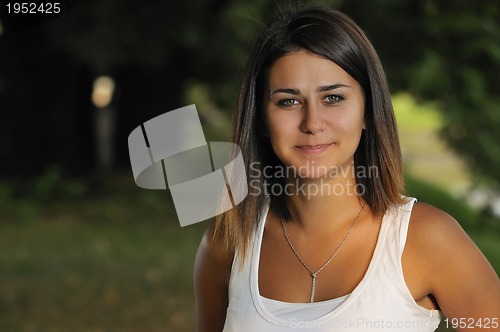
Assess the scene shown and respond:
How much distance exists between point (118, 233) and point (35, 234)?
87 centimetres

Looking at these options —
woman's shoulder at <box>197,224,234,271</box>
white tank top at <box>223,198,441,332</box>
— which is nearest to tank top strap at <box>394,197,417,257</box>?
white tank top at <box>223,198,441,332</box>

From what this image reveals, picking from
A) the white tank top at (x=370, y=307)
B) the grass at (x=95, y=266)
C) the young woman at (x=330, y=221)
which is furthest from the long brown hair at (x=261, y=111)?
the grass at (x=95, y=266)

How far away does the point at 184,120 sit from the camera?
4.66 m

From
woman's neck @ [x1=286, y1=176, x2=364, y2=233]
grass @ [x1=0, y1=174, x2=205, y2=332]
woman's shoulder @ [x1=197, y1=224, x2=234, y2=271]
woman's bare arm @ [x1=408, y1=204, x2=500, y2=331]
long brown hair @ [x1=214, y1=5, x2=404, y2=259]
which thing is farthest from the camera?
grass @ [x1=0, y1=174, x2=205, y2=332]

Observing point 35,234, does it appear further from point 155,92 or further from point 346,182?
point 346,182

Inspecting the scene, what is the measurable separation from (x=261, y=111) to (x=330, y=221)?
0.36 meters

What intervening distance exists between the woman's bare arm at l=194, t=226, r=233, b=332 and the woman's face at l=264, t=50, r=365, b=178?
37 centimetres

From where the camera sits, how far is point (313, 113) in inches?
76.5

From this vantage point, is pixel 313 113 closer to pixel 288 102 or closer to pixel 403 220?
pixel 288 102

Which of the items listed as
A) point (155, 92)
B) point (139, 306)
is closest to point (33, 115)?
point (155, 92)

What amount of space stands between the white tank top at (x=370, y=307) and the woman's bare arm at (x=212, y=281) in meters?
0.20

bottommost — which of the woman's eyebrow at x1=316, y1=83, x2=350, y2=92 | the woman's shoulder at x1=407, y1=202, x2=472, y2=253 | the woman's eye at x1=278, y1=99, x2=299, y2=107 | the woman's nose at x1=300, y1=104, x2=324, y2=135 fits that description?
the woman's shoulder at x1=407, y1=202, x2=472, y2=253

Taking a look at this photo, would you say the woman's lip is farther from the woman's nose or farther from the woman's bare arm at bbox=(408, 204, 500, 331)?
the woman's bare arm at bbox=(408, 204, 500, 331)

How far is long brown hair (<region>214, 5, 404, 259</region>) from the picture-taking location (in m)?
1.96
